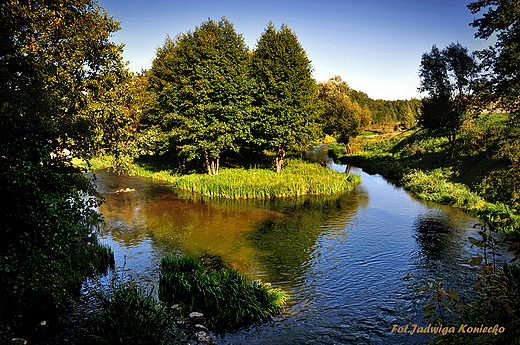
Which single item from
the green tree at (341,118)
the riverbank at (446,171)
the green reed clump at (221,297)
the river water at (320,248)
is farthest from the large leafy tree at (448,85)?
the green reed clump at (221,297)

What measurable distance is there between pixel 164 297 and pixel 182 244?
7.25 metres

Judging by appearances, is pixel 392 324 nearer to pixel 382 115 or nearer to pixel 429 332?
pixel 429 332

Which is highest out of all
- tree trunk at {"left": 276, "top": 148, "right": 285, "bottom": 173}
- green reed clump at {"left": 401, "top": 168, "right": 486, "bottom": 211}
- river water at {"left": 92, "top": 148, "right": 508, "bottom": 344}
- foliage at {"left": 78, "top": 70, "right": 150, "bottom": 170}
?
foliage at {"left": 78, "top": 70, "right": 150, "bottom": 170}

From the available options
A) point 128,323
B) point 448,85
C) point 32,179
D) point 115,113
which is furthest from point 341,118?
point 128,323

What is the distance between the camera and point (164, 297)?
1181 centimetres

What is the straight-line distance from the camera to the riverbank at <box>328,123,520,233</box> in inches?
996

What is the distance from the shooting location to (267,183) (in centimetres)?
3234

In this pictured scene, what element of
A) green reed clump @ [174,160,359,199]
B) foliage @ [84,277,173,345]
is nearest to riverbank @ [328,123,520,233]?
green reed clump @ [174,160,359,199]

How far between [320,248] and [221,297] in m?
8.87

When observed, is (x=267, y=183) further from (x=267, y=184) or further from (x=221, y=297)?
(x=221, y=297)

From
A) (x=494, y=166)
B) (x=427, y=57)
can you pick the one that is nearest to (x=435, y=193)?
(x=494, y=166)

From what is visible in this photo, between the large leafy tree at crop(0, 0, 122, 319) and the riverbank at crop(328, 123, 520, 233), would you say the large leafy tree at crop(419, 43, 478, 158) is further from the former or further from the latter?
the large leafy tree at crop(0, 0, 122, 319)

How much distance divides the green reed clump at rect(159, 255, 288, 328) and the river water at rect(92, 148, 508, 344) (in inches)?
20.9

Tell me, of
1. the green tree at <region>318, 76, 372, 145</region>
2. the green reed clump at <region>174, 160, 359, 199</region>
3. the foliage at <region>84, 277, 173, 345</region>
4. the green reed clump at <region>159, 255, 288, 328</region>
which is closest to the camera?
the foliage at <region>84, 277, 173, 345</region>
